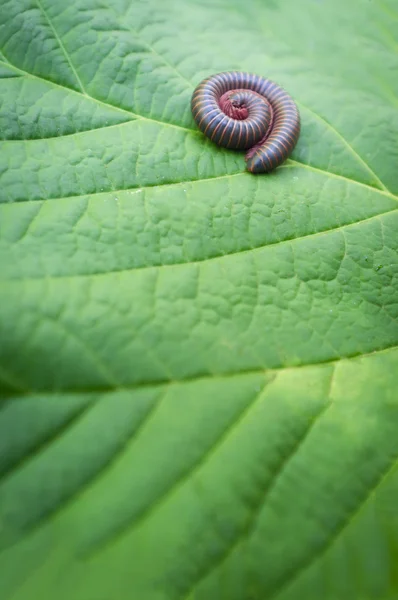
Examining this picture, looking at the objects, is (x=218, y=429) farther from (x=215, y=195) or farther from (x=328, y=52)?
(x=328, y=52)

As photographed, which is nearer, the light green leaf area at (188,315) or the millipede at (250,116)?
the light green leaf area at (188,315)

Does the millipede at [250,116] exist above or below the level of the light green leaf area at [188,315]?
above

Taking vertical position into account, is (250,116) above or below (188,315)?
above

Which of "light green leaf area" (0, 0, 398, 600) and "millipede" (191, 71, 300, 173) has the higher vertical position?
"millipede" (191, 71, 300, 173)

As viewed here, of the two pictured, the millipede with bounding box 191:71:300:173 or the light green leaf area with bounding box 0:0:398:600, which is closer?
the light green leaf area with bounding box 0:0:398:600

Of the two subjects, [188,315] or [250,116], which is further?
→ [250,116]
